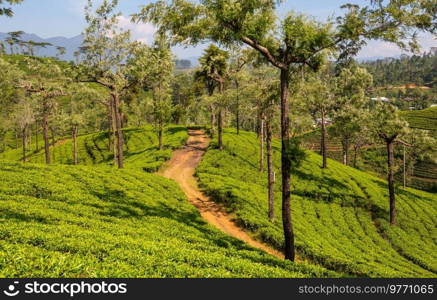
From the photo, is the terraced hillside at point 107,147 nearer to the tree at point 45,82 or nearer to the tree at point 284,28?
the tree at point 45,82

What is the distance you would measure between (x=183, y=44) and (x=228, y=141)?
34.3 m

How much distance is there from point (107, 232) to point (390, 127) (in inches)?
1322

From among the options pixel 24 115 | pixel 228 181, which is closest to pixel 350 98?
pixel 228 181

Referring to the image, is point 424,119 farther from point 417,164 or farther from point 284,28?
point 284,28

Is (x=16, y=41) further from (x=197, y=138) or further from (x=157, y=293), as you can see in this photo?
(x=197, y=138)

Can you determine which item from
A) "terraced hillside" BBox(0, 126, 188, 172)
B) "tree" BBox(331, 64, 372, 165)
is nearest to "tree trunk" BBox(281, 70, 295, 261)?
"tree" BBox(331, 64, 372, 165)

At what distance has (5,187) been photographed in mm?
20328

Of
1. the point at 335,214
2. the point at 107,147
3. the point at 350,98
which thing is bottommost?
the point at 335,214

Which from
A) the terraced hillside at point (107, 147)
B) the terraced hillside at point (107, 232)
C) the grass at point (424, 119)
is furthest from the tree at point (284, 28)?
the grass at point (424, 119)

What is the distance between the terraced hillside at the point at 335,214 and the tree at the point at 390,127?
11.6ft

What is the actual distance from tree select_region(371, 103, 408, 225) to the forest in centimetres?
15

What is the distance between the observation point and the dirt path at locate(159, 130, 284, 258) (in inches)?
1009

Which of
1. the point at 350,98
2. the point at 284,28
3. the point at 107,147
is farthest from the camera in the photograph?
the point at 107,147

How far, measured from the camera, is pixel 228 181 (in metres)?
35.9
